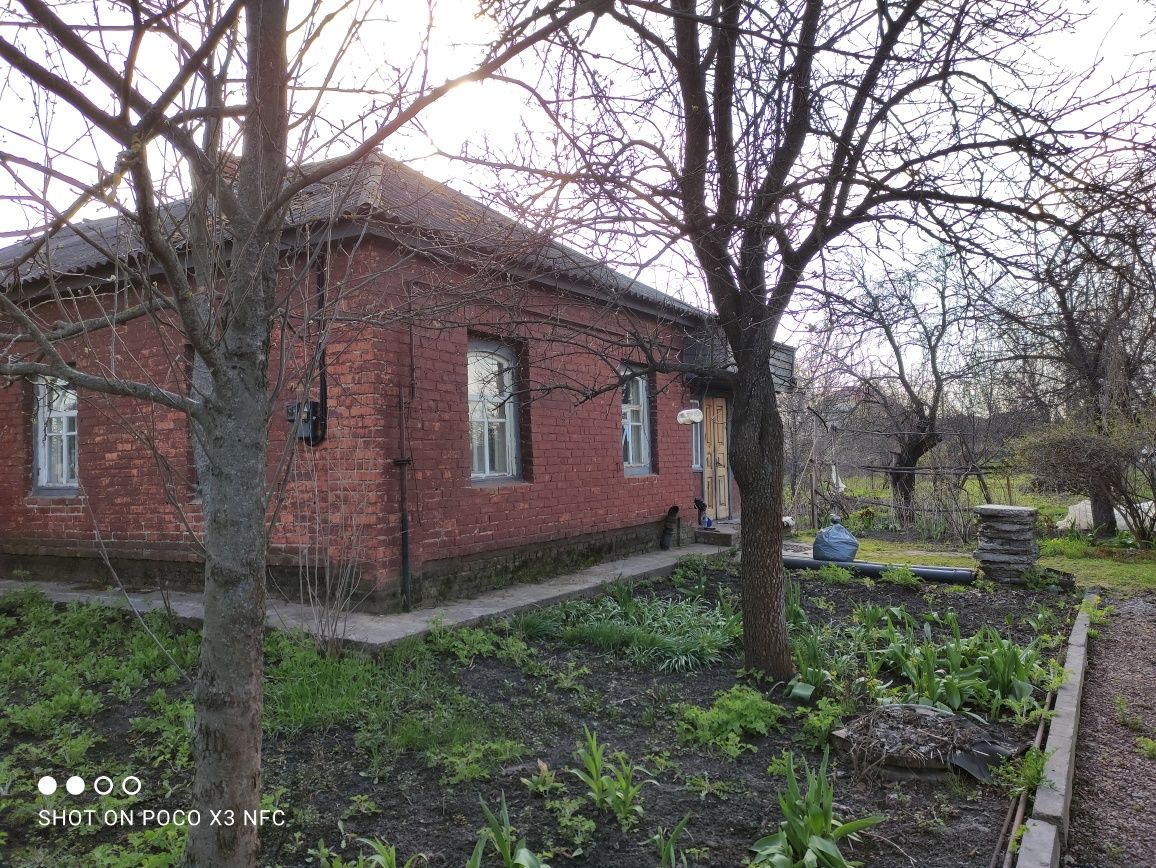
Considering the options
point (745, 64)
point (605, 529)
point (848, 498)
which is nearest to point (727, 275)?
point (745, 64)

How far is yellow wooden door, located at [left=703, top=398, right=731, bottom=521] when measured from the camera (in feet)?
44.5

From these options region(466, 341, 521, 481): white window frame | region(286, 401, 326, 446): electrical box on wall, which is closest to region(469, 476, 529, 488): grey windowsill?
region(466, 341, 521, 481): white window frame

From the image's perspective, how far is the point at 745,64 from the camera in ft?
14.5

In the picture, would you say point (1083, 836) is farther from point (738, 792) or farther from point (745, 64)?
point (745, 64)

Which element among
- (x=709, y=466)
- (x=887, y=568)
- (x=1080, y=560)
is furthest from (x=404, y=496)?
(x=1080, y=560)

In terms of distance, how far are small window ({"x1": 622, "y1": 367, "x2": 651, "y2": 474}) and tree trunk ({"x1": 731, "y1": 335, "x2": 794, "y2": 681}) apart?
5200 millimetres

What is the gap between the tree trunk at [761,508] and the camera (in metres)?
4.71

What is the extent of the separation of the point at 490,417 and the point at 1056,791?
18.7ft

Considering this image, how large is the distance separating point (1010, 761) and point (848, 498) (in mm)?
13132

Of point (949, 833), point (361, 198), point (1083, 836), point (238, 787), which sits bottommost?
point (1083, 836)

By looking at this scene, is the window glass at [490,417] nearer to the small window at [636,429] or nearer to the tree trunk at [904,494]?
the small window at [636,429]

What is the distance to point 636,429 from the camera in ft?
33.9

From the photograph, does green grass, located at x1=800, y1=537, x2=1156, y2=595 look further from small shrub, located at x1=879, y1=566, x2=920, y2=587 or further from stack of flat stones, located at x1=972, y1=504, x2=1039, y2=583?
small shrub, located at x1=879, y1=566, x2=920, y2=587

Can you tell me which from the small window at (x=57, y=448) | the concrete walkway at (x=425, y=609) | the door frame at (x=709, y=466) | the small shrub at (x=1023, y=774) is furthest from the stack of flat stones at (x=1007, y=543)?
the small window at (x=57, y=448)
